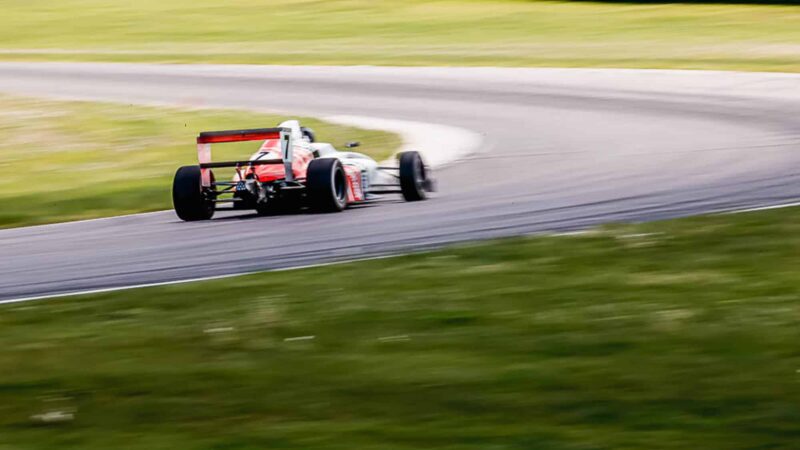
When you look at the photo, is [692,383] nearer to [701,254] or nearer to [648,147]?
[701,254]

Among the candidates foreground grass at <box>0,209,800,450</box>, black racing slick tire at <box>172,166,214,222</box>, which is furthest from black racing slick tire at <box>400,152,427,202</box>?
foreground grass at <box>0,209,800,450</box>

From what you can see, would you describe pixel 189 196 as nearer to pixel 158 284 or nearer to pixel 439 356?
pixel 158 284

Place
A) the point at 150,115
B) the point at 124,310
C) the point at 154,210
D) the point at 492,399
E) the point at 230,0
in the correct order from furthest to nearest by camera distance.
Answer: the point at 230,0 < the point at 150,115 < the point at 154,210 < the point at 124,310 < the point at 492,399

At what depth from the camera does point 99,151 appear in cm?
1828

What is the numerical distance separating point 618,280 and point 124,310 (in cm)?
302

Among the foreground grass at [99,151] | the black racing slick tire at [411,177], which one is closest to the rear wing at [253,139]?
the black racing slick tire at [411,177]

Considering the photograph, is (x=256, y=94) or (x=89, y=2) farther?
(x=89, y=2)

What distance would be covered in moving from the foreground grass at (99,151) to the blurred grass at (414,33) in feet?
33.0

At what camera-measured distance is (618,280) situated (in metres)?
8.12

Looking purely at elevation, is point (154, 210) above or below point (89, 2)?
below

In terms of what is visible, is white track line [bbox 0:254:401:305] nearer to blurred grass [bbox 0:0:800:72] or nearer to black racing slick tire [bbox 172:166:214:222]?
black racing slick tire [bbox 172:166:214:222]

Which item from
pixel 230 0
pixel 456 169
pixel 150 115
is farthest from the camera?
pixel 230 0

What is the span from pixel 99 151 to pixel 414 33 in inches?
855

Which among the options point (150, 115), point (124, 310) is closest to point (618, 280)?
point (124, 310)
